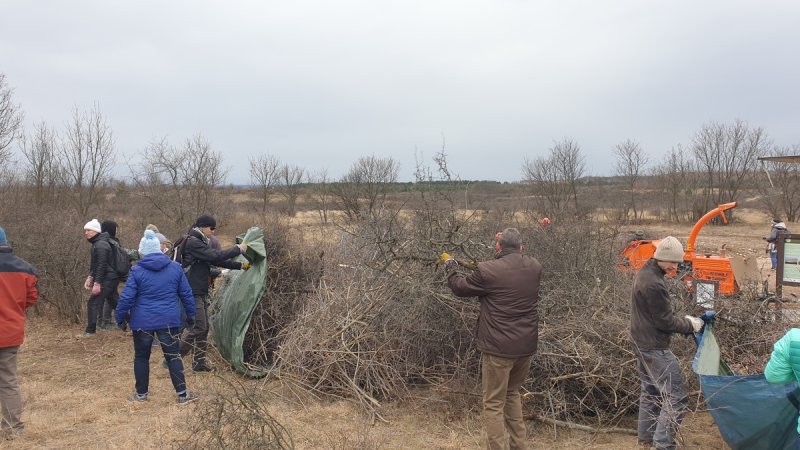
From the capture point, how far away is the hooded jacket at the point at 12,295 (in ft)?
12.7

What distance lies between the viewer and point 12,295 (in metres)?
3.93

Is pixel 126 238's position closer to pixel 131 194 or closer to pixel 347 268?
pixel 347 268

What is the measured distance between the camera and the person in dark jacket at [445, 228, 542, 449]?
138 inches

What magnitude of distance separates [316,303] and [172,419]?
1.56 metres

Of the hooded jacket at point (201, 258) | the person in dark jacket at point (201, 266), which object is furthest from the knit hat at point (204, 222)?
the hooded jacket at point (201, 258)

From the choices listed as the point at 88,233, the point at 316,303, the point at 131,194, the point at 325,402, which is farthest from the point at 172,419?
the point at 131,194

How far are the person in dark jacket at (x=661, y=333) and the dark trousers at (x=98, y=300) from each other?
243 inches

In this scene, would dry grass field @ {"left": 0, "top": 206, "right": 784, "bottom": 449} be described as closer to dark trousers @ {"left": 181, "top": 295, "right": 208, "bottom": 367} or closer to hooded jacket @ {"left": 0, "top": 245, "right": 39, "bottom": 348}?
dark trousers @ {"left": 181, "top": 295, "right": 208, "bottom": 367}

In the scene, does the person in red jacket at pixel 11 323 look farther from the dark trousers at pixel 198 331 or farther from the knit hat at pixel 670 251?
the knit hat at pixel 670 251

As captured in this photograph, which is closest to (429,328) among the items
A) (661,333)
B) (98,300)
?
(661,333)

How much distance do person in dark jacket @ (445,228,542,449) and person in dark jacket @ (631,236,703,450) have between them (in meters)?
0.76

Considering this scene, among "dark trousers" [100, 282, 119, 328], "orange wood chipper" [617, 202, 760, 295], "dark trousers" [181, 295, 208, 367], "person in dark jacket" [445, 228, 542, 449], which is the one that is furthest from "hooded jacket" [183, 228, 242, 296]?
"orange wood chipper" [617, 202, 760, 295]

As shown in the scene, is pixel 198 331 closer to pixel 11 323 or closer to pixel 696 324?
pixel 11 323

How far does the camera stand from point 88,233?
22.2 feet
